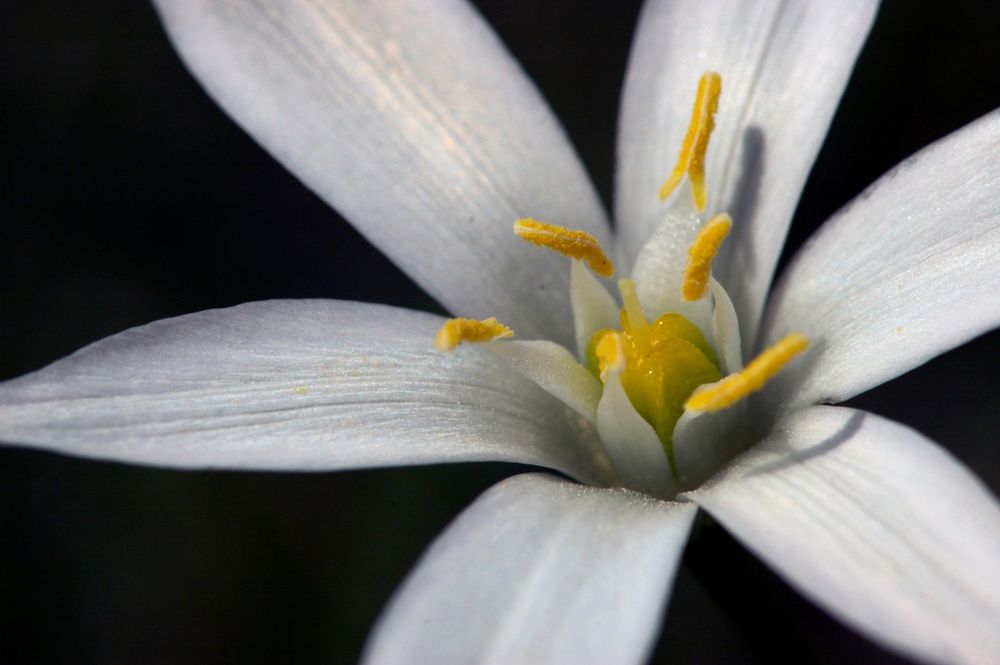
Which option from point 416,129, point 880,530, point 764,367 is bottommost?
point 880,530

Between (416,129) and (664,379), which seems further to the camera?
(416,129)

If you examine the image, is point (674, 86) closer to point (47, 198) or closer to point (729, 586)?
point (729, 586)

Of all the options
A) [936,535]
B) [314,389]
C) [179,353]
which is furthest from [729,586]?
[179,353]

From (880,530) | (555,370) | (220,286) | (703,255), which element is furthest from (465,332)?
(220,286)

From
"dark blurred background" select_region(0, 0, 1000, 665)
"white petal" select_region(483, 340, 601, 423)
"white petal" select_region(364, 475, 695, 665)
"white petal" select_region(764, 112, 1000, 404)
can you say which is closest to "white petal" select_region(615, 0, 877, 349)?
"white petal" select_region(764, 112, 1000, 404)

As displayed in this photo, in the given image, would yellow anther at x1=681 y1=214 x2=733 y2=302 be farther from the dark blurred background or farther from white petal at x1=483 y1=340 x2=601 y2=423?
the dark blurred background

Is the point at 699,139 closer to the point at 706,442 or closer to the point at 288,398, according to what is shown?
the point at 706,442

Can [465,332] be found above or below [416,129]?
below
